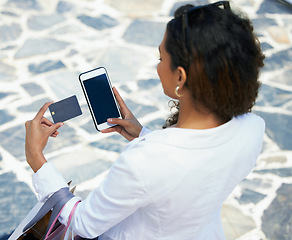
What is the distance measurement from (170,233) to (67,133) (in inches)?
74.6

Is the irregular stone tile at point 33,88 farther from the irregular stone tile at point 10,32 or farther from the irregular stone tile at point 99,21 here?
the irregular stone tile at point 99,21

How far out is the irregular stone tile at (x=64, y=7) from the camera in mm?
3785

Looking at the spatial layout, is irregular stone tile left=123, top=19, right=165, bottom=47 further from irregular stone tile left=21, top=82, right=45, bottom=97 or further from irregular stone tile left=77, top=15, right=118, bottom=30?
irregular stone tile left=21, top=82, right=45, bottom=97

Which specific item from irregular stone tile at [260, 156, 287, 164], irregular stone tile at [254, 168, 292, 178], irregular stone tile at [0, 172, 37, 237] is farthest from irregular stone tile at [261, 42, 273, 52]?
irregular stone tile at [0, 172, 37, 237]

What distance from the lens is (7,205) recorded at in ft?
7.61

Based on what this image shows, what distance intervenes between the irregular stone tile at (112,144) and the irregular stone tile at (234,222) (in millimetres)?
891

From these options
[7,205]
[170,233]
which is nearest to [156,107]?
[7,205]

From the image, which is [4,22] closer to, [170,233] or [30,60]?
[30,60]

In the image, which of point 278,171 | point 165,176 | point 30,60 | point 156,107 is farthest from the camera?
point 30,60

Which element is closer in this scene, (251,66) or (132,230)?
(251,66)

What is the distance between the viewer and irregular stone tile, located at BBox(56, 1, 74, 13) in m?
3.79

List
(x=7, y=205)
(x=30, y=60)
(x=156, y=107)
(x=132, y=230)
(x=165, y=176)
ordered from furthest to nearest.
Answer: (x=30, y=60)
(x=156, y=107)
(x=7, y=205)
(x=132, y=230)
(x=165, y=176)

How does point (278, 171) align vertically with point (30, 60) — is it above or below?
below

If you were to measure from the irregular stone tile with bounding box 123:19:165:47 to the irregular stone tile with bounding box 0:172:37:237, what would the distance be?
6.05ft
